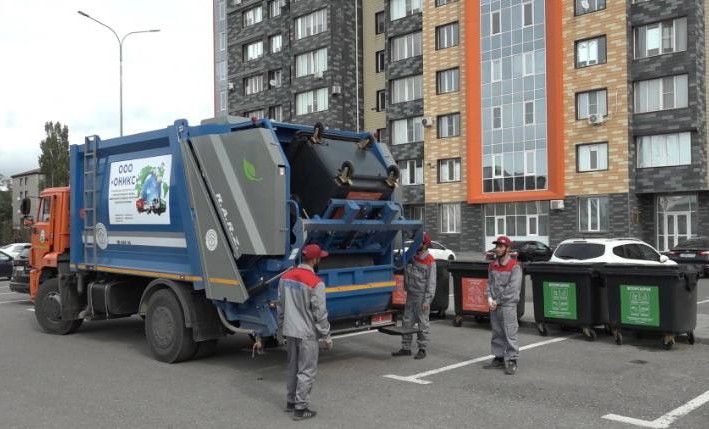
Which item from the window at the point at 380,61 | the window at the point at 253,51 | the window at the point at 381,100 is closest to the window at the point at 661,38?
the window at the point at 381,100

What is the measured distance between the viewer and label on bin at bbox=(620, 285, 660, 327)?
9.16m

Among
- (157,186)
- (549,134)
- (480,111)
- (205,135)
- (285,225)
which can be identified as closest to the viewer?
(285,225)

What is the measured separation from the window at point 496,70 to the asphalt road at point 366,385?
96.4ft

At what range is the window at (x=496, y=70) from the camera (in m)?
37.4

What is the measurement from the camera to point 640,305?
9.31 metres

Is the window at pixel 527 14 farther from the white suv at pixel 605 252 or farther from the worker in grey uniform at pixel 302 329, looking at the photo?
the worker in grey uniform at pixel 302 329

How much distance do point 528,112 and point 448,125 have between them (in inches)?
220

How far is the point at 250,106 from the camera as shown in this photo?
53188mm

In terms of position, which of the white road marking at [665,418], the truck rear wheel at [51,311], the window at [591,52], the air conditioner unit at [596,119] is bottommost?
the white road marking at [665,418]

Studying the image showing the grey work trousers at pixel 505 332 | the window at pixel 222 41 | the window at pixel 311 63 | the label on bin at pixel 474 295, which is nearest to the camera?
the grey work trousers at pixel 505 332

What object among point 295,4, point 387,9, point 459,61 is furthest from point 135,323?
point 295,4

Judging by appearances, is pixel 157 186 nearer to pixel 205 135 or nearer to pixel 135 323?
pixel 205 135

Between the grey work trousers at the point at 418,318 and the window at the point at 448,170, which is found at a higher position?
the window at the point at 448,170

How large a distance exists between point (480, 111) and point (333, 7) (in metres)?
14.9
